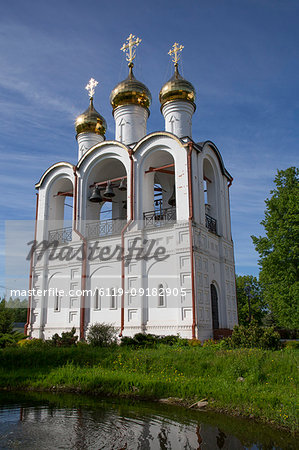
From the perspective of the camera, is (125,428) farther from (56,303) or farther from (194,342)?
(56,303)

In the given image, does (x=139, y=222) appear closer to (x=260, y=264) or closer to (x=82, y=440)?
(x=260, y=264)

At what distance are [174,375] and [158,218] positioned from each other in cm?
792

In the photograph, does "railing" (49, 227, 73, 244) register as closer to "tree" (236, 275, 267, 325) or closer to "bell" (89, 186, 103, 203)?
"bell" (89, 186, 103, 203)

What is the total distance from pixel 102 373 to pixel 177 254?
6137 millimetres

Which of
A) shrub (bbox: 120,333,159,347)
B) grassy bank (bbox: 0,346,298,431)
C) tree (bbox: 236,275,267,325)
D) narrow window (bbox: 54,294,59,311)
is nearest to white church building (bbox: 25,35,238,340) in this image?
narrow window (bbox: 54,294,59,311)

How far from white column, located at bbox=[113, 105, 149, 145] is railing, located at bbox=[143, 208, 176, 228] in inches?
159

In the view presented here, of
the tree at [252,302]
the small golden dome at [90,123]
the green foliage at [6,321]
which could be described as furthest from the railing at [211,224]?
the tree at [252,302]

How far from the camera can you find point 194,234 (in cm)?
1400

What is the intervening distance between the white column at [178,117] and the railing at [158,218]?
3.79 m

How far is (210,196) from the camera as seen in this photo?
1706 cm

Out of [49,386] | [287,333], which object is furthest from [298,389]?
[287,333]

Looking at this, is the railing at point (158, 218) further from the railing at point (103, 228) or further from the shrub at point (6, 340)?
the shrub at point (6, 340)

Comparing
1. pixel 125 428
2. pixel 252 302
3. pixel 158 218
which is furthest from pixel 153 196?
pixel 252 302

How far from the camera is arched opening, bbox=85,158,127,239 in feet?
54.4
